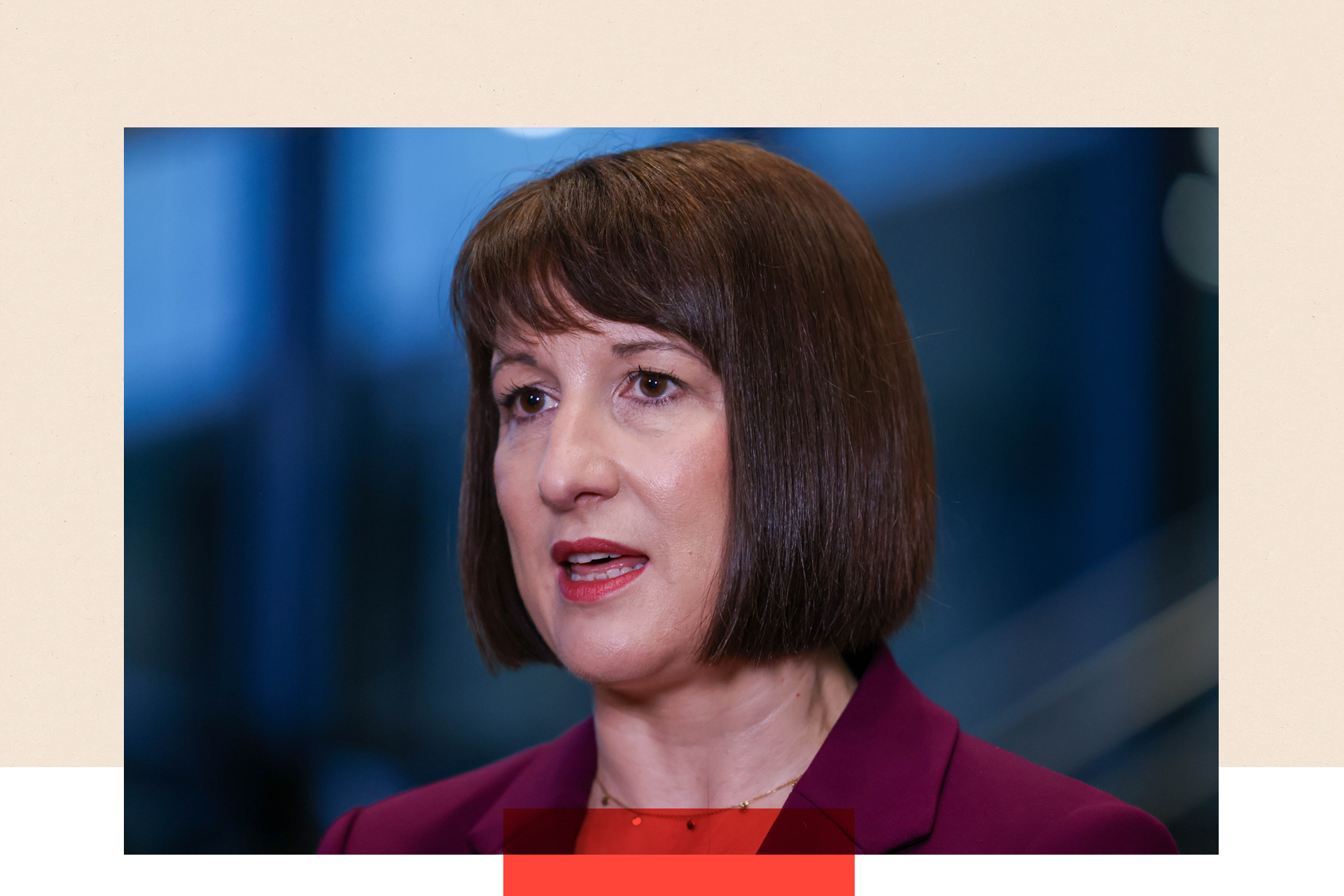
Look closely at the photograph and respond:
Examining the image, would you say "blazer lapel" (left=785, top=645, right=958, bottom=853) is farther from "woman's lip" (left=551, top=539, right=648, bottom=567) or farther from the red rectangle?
"woman's lip" (left=551, top=539, right=648, bottom=567)

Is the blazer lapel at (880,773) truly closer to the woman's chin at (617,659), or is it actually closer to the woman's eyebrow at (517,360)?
the woman's chin at (617,659)

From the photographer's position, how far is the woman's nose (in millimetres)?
1742

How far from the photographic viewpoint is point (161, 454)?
7.75 feet

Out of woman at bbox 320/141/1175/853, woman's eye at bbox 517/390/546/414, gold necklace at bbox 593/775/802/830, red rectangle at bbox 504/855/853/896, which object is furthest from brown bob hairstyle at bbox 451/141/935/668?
red rectangle at bbox 504/855/853/896

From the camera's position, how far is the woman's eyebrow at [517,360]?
1.86 m

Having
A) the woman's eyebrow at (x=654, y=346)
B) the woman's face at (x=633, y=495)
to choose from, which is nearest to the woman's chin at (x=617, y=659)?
the woman's face at (x=633, y=495)

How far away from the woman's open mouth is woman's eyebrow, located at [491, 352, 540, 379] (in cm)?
34

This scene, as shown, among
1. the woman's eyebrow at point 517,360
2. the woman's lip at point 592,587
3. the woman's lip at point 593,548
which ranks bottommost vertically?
the woman's lip at point 592,587

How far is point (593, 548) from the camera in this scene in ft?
5.86

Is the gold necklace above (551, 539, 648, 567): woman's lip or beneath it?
beneath

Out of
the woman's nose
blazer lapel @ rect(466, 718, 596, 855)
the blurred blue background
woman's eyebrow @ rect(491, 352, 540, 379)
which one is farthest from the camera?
the blurred blue background

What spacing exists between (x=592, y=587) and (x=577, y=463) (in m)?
0.24

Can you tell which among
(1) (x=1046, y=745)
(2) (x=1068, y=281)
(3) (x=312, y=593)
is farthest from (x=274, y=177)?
(1) (x=1046, y=745)

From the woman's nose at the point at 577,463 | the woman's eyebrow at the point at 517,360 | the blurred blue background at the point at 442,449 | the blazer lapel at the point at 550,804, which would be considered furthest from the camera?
the blurred blue background at the point at 442,449
